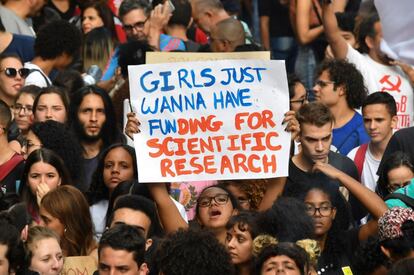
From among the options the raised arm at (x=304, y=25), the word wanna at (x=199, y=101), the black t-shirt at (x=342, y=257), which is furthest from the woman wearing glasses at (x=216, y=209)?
the raised arm at (x=304, y=25)

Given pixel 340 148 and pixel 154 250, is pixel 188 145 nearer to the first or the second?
pixel 154 250

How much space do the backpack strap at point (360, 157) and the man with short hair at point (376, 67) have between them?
1267mm

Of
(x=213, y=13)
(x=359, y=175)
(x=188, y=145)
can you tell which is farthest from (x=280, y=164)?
(x=213, y=13)

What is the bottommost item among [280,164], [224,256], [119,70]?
[224,256]

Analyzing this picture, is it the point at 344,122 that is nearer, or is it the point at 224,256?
the point at 224,256

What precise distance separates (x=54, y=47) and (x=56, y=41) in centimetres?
5

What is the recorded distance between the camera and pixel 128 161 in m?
11.4

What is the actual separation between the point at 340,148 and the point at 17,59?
2.88 meters

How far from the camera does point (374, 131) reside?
12.1 m

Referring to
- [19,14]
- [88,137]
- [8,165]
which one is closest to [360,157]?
[88,137]

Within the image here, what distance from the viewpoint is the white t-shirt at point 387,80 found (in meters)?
13.5

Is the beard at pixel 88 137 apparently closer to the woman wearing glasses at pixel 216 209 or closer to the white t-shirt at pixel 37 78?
the white t-shirt at pixel 37 78

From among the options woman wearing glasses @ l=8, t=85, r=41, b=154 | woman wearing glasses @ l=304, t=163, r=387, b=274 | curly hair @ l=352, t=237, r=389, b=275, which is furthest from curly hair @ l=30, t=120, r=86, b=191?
curly hair @ l=352, t=237, r=389, b=275

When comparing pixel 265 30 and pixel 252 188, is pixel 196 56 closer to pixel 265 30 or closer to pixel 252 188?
pixel 252 188
